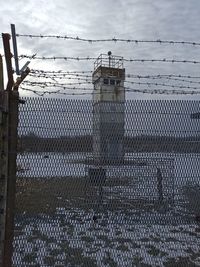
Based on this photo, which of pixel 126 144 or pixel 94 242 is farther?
pixel 94 242

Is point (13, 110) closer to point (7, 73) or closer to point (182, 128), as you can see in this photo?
point (7, 73)

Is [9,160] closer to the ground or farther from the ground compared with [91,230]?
farther from the ground

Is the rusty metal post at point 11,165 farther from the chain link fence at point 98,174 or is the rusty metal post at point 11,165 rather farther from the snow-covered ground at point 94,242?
the snow-covered ground at point 94,242

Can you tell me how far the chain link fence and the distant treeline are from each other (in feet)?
0.04

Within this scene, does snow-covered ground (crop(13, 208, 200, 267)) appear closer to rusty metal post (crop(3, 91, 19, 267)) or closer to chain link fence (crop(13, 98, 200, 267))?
chain link fence (crop(13, 98, 200, 267))

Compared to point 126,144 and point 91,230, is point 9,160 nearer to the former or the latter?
point 126,144

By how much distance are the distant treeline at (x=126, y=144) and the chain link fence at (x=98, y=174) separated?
0.04 feet

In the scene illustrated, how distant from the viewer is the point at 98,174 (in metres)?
6.09

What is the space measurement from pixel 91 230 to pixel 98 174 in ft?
3.43

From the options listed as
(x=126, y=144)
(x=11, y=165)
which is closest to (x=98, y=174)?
(x=126, y=144)

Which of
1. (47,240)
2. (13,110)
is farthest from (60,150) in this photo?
(47,240)

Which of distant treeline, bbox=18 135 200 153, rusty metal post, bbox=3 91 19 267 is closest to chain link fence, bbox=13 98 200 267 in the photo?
distant treeline, bbox=18 135 200 153

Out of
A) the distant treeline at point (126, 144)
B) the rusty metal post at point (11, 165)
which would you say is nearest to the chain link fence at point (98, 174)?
the distant treeline at point (126, 144)

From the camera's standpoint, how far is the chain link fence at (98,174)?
5793mm
